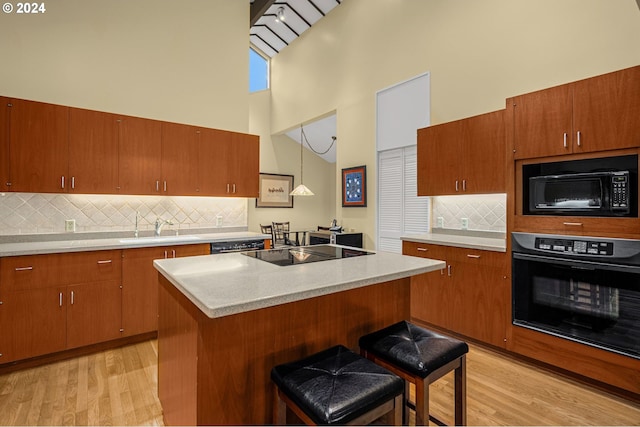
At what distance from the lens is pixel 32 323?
2.56m

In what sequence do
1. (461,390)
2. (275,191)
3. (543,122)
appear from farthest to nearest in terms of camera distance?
(275,191), (543,122), (461,390)

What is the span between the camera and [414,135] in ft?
13.8

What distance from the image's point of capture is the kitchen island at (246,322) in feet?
4.32

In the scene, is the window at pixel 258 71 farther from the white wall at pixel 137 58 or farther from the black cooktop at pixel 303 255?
the black cooktop at pixel 303 255

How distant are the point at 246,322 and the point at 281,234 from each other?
5.82m

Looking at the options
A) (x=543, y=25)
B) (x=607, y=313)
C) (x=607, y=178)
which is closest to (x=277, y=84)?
(x=543, y=25)

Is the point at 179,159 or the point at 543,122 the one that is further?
the point at 179,159

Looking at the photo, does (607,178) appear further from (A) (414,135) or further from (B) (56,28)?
(B) (56,28)

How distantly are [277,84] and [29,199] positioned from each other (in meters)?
5.38

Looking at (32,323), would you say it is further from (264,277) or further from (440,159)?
(440,159)

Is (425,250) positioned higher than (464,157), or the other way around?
(464,157)

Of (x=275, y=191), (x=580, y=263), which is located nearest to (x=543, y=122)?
(x=580, y=263)

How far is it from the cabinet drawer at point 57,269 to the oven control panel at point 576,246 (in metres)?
3.66

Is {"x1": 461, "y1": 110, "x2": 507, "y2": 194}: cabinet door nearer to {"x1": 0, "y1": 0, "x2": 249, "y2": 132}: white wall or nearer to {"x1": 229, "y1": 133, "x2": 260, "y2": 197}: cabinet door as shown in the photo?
{"x1": 229, "y1": 133, "x2": 260, "y2": 197}: cabinet door
